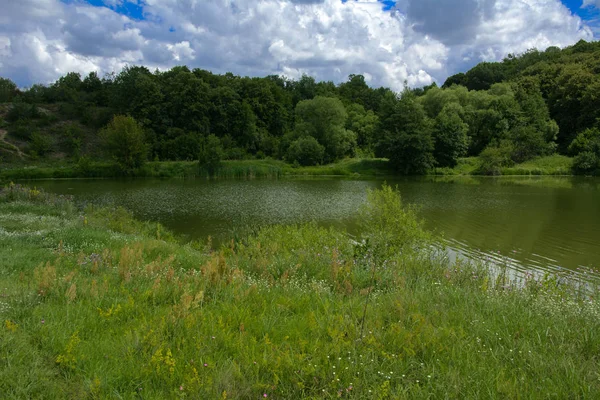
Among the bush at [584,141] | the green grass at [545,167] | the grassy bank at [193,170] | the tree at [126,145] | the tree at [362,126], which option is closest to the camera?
the grassy bank at [193,170]

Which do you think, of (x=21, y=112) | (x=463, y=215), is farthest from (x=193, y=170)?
(x=463, y=215)

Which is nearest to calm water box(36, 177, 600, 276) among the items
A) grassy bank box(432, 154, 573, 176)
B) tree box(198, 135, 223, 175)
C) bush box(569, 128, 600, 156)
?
tree box(198, 135, 223, 175)

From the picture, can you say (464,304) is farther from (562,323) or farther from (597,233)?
(597,233)

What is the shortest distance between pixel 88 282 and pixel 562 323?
6417mm

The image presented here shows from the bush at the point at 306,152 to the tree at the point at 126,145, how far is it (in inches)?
914

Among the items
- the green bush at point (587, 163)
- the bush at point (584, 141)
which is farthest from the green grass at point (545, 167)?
the bush at point (584, 141)

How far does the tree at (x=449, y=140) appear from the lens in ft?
194

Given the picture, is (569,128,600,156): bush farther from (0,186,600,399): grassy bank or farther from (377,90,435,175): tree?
(0,186,600,399): grassy bank

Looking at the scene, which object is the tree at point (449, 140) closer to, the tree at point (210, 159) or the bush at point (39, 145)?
the tree at point (210, 159)

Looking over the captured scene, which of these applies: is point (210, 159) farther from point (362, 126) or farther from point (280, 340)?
point (280, 340)

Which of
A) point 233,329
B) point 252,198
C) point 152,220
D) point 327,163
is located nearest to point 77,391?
point 233,329

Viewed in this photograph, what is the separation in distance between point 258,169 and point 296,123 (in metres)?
18.8

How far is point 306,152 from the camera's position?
6297 centimetres

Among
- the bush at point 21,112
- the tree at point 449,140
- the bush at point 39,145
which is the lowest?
the bush at point 39,145
